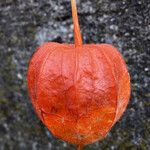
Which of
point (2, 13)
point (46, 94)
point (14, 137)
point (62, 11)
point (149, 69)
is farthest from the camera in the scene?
point (14, 137)

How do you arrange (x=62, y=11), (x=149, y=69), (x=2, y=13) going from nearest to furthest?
(x=149, y=69) → (x=62, y=11) → (x=2, y=13)

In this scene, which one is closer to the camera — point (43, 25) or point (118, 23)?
point (118, 23)

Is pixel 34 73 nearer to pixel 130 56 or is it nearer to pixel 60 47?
pixel 60 47

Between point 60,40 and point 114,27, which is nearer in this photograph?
point 114,27

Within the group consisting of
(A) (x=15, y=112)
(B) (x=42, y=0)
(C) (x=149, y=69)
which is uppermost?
(B) (x=42, y=0)

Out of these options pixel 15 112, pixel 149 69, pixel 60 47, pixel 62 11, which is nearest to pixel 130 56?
pixel 149 69

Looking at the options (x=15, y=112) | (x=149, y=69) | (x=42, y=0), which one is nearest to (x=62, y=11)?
(x=42, y=0)

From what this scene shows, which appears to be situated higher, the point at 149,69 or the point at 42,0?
the point at 42,0

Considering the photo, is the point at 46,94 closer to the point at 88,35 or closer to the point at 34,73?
the point at 34,73
